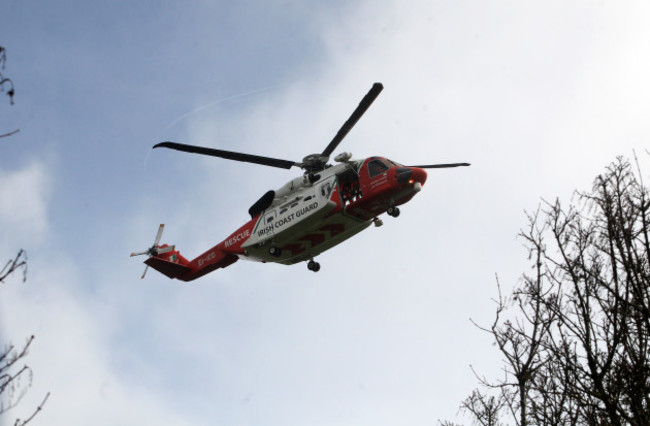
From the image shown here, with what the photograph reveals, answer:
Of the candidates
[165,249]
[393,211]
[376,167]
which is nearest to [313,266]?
[393,211]

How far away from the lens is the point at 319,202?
18.6 metres

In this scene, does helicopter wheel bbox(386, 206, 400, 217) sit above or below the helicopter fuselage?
below

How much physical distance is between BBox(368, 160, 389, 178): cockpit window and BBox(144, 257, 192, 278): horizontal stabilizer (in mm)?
8534

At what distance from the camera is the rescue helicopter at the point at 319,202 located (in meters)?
18.3

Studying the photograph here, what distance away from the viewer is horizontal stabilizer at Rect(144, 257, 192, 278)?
74.0 feet

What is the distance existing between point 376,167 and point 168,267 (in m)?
9.20

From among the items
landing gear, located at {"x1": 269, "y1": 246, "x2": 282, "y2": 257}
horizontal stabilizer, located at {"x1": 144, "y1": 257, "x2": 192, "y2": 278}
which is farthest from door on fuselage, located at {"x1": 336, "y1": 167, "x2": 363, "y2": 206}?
horizontal stabilizer, located at {"x1": 144, "y1": 257, "x2": 192, "y2": 278}

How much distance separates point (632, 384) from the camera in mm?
6832

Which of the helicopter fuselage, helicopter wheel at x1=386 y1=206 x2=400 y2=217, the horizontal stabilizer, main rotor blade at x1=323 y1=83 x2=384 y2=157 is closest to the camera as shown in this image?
main rotor blade at x1=323 y1=83 x2=384 y2=157

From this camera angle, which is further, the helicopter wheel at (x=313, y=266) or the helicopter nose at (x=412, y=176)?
the helicopter wheel at (x=313, y=266)

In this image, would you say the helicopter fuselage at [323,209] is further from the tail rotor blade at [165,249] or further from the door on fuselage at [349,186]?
the tail rotor blade at [165,249]

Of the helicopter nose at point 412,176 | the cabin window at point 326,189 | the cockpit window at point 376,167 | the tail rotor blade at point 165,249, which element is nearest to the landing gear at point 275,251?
the cabin window at point 326,189

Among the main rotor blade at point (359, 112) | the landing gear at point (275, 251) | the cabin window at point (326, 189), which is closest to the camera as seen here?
the main rotor blade at point (359, 112)

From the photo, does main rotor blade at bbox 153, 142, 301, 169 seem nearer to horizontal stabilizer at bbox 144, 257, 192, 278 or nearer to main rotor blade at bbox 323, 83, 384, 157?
main rotor blade at bbox 323, 83, 384, 157
